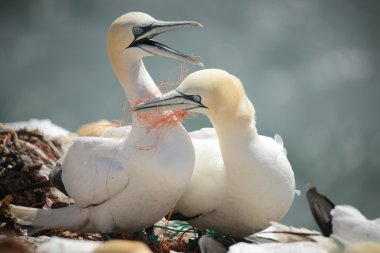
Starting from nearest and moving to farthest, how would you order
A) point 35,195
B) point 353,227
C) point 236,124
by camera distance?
1. point 353,227
2. point 236,124
3. point 35,195

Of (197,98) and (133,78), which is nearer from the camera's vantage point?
(197,98)

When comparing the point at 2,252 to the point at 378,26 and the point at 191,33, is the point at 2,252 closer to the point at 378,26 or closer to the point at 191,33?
the point at 191,33

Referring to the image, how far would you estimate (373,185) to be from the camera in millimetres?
14992

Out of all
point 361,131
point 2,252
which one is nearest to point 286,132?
point 361,131

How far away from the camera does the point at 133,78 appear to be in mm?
5246

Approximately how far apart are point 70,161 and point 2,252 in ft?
6.49

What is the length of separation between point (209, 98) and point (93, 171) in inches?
38.7

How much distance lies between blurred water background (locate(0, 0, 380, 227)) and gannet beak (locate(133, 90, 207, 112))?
855cm

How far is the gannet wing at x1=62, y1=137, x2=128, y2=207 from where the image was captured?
4.91 m

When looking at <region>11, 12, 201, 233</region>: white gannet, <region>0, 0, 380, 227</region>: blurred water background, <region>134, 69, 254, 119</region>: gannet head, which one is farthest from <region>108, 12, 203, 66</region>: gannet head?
<region>0, 0, 380, 227</region>: blurred water background

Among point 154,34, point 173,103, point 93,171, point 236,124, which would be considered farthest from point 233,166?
point 154,34

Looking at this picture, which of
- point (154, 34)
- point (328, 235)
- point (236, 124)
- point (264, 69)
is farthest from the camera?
point (264, 69)

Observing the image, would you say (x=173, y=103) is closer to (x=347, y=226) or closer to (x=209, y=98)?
(x=209, y=98)

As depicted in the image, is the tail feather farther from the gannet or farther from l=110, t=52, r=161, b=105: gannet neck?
l=110, t=52, r=161, b=105: gannet neck
